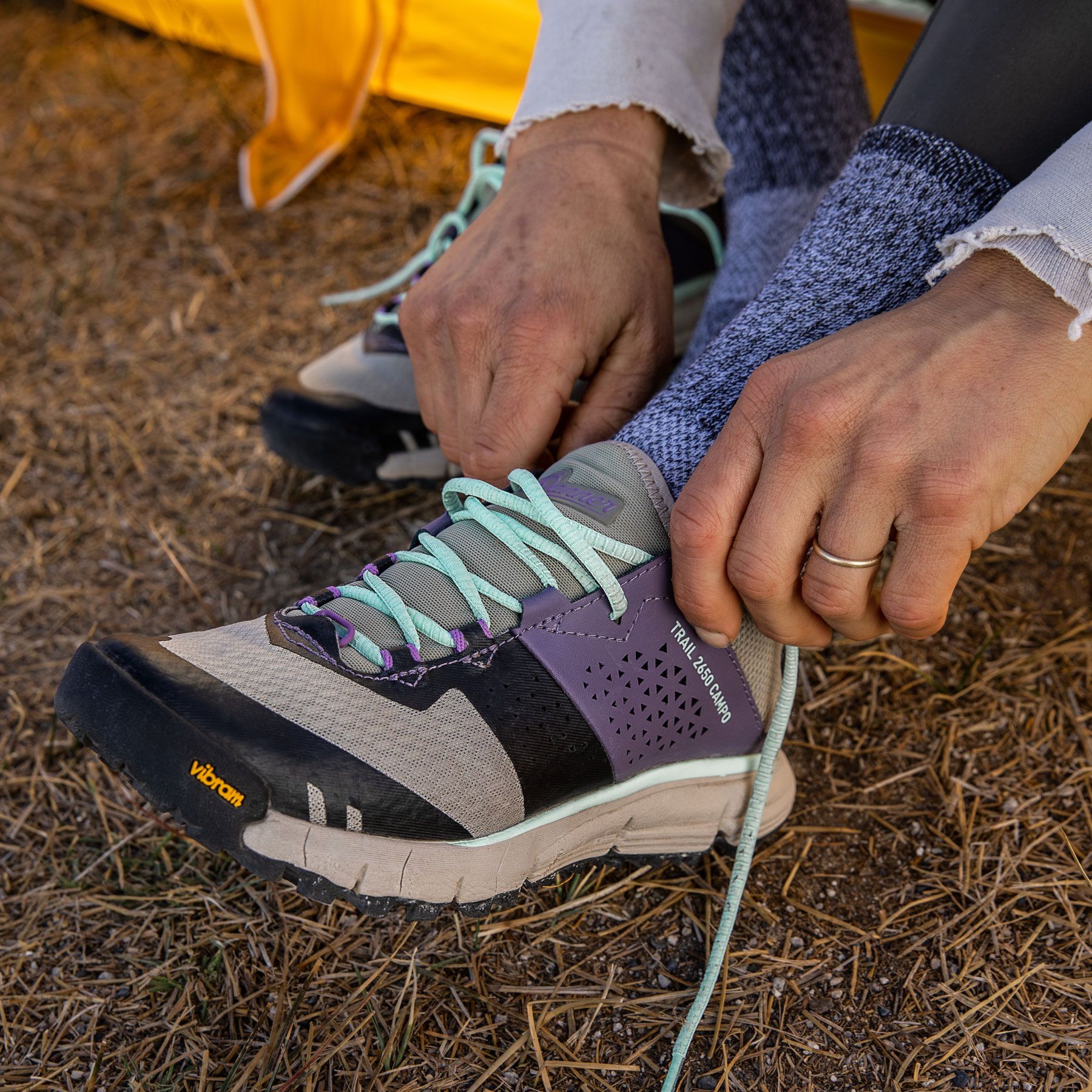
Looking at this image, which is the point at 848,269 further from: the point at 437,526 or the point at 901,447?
the point at 437,526

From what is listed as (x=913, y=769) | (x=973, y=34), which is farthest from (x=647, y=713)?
(x=973, y=34)

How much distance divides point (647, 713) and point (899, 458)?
0.35 m

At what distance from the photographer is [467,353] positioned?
1.03 m

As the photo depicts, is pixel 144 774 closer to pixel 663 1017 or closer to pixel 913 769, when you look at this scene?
pixel 663 1017

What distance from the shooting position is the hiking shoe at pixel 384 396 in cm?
142

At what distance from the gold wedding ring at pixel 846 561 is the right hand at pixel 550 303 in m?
0.35

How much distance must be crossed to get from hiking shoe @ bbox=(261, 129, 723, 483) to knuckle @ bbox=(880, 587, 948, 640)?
71 centimetres

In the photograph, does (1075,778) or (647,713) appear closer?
(647,713)

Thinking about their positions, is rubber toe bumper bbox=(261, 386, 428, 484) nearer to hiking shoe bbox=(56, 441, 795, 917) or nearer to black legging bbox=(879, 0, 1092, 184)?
hiking shoe bbox=(56, 441, 795, 917)

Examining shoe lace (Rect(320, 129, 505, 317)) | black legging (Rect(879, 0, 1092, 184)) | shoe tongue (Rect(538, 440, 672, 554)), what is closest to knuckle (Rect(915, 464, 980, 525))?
shoe tongue (Rect(538, 440, 672, 554))

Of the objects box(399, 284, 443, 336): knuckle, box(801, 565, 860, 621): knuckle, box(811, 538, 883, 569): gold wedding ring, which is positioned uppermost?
box(811, 538, 883, 569): gold wedding ring

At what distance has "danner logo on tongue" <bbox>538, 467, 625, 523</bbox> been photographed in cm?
90

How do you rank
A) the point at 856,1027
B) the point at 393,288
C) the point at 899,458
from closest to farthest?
the point at 899,458
the point at 856,1027
the point at 393,288

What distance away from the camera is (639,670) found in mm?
927
